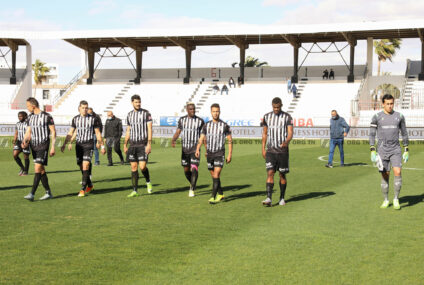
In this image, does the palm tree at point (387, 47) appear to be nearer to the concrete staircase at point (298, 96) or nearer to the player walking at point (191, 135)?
the concrete staircase at point (298, 96)

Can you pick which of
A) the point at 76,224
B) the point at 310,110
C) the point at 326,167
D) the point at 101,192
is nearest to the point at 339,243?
the point at 76,224

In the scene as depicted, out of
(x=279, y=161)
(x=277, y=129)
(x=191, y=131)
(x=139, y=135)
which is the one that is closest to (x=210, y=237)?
(x=279, y=161)

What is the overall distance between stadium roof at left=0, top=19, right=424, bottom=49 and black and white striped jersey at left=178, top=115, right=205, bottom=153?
38.5m

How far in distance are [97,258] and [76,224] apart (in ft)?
7.29

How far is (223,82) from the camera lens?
179 ft

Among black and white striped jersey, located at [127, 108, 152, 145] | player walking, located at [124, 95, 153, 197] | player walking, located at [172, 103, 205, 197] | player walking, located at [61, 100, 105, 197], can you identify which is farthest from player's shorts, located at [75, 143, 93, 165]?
player walking, located at [172, 103, 205, 197]

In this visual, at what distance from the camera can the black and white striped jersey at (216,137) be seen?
37.2 feet

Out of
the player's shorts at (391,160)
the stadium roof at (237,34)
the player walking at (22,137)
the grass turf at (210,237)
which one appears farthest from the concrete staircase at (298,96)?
the player's shorts at (391,160)

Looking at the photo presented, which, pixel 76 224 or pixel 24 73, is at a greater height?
pixel 24 73

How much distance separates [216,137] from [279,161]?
1.41 m

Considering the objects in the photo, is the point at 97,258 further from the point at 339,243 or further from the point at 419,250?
the point at 419,250

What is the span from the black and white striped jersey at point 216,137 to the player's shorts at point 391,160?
3.07 meters

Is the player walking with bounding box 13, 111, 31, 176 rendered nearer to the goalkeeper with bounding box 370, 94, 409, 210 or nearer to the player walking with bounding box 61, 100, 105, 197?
the player walking with bounding box 61, 100, 105, 197

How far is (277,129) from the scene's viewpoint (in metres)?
10.7
